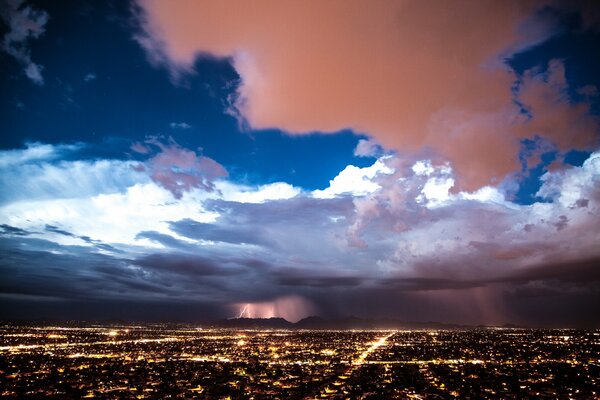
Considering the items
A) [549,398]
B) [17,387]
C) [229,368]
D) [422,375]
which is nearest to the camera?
[549,398]

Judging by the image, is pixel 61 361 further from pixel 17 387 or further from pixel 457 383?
pixel 457 383

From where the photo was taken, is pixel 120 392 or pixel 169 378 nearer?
pixel 120 392

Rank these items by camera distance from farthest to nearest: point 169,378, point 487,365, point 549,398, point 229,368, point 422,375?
point 487,365
point 229,368
point 422,375
point 169,378
point 549,398

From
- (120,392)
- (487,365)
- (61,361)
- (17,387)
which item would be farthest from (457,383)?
(61,361)

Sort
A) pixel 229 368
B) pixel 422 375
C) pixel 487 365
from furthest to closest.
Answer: pixel 487 365, pixel 229 368, pixel 422 375

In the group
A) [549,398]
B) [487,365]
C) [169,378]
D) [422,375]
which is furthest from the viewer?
[487,365]

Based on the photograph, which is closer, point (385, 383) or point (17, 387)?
point (17, 387)

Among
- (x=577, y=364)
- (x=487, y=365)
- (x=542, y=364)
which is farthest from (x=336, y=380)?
(x=577, y=364)

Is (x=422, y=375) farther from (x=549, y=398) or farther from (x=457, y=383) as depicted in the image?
(x=549, y=398)
